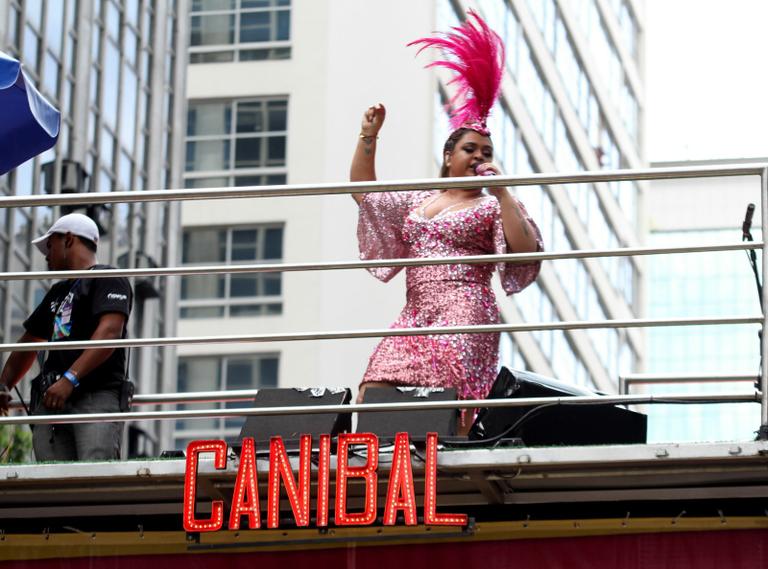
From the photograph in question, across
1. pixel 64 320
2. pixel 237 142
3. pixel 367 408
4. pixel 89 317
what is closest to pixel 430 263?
pixel 367 408

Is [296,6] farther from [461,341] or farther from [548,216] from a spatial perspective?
[461,341]

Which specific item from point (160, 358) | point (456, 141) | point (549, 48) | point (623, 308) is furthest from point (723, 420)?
point (456, 141)

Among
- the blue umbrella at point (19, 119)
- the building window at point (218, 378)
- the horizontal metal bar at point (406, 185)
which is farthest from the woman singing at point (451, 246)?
the building window at point (218, 378)

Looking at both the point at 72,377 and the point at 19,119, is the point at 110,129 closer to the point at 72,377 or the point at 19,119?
the point at 19,119

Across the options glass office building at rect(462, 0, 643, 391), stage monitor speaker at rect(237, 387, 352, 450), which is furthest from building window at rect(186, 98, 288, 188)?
stage monitor speaker at rect(237, 387, 352, 450)

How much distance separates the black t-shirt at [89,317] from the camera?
9125 mm

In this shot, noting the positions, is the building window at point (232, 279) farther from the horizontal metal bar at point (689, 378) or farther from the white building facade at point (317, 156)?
the horizontal metal bar at point (689, 378)

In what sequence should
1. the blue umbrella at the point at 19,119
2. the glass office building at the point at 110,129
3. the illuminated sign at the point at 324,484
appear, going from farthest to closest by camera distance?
the glass office building at the point at 110,129
the blue umbrella at the point at 19,119
the illuminated sign at the point at 324,484

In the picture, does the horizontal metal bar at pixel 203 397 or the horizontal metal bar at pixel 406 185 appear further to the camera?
the horizontal metal bar at pixel 203 397

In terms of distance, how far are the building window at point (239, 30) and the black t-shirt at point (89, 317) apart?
40.0 m

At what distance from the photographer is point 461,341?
879 centimetres

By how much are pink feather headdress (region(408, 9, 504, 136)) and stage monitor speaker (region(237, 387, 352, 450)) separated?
79.9 inches

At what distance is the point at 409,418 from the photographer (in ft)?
25.3

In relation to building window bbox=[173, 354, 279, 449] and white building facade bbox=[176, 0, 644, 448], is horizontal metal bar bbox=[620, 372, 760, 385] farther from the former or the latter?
building window bbox=[173, 354, 279, 449]
